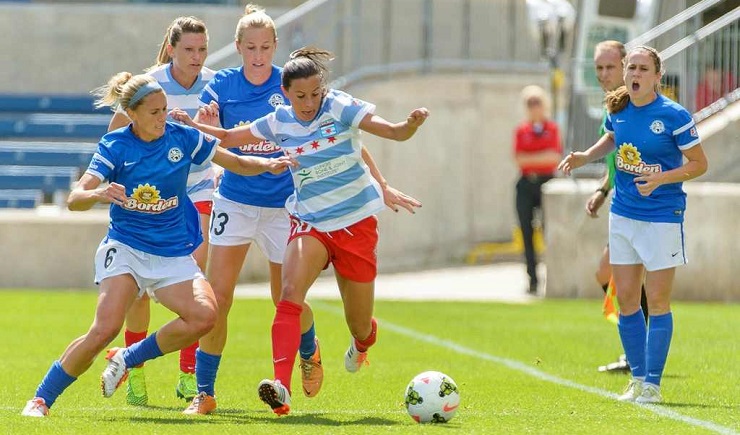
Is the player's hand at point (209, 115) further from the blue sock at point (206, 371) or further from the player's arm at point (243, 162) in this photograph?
the blue sock at point (206, 371)

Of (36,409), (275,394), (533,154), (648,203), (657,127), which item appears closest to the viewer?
(275,394)

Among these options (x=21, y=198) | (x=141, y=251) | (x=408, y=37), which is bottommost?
(x=21, y=198)

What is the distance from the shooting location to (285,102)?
9219 mm

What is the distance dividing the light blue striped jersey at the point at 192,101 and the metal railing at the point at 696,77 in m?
9.43

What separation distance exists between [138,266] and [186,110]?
154 centimetres

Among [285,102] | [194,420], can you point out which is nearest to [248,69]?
[285,102]

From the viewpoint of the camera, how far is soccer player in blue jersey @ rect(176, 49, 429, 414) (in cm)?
842

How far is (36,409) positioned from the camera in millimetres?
8148

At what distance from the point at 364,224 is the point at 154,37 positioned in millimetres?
18873

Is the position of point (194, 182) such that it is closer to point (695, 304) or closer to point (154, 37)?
point (695, 304)

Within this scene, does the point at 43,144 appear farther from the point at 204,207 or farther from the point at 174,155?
the point at 174,155

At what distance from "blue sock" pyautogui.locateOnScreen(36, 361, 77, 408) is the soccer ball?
1.76 meters

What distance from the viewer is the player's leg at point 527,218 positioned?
18.4 metres

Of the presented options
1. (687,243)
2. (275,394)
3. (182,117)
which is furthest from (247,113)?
(687,243)
